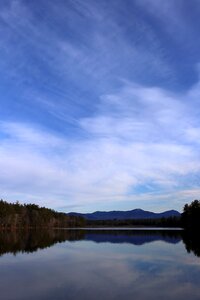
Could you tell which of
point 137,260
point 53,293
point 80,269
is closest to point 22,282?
point 53,293

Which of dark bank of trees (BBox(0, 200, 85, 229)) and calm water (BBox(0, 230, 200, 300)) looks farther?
dark bank of trees (BBox(0, 200, 85, 229))

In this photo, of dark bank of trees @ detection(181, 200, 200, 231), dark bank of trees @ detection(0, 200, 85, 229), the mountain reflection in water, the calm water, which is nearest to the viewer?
the calm water

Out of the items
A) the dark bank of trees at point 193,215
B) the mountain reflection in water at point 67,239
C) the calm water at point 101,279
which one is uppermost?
the dark bank of trees at point 193,215

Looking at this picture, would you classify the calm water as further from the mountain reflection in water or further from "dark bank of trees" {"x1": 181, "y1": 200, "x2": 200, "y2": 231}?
"dark bank of trees" {"x1": 181, "y1": 200, "x2": 200, "y2": 231}

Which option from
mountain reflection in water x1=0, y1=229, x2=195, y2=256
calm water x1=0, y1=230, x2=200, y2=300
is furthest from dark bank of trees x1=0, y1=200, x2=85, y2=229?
calm water x1=0, y1=230, x2=200, y2=300

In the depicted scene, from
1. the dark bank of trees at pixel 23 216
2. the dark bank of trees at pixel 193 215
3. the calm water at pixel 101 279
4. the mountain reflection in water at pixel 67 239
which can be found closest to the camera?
the calm water at pixel 101 279

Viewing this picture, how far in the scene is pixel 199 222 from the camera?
127812 mm

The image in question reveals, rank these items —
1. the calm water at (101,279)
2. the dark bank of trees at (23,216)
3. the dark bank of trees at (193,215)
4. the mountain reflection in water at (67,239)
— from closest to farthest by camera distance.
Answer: the calm water at (101,279) < the mountain reflection in water at (67,239) < the dark bank of trees at (193,215) < the dark bank of trees at (23,216)

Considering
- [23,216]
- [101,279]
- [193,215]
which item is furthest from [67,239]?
[23,216]

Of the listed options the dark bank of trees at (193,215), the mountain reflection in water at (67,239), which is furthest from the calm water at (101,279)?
the dark bank of trees at (193,215)

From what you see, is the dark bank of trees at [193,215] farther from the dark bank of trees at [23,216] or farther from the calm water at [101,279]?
the calm water at [101,279]

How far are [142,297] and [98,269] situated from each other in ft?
38.1

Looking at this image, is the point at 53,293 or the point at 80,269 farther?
the point at 80,269

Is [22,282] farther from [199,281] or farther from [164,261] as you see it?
[164,261]
